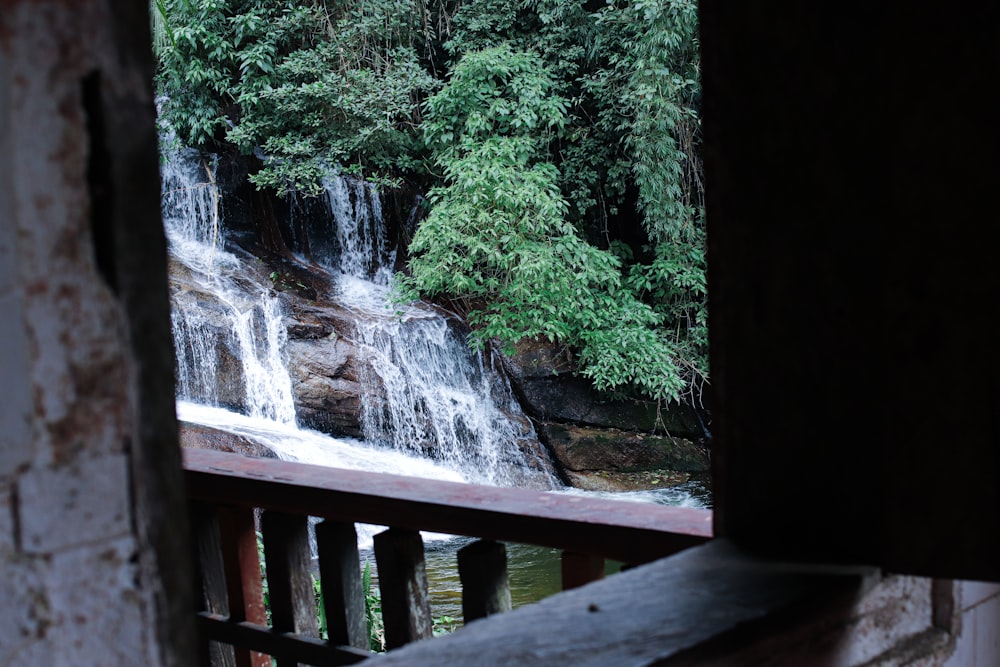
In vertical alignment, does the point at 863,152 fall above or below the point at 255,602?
above

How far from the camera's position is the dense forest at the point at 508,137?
1043cm

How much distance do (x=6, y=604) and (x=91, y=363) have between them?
15cm

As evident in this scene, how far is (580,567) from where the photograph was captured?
1.51 metres

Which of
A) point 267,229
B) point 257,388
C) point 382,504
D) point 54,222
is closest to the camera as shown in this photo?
point 54,222

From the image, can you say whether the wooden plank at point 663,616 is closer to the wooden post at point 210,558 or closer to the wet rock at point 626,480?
the wooden post at point 210,558

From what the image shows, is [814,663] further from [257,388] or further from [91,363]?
[257,388]

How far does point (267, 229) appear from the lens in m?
11.5

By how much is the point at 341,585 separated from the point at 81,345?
120cm

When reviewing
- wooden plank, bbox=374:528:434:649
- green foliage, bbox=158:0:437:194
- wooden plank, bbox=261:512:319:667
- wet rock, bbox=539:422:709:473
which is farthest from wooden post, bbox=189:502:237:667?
green foliage, bbox=158:0:437:194

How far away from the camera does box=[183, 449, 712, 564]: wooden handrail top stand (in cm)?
146

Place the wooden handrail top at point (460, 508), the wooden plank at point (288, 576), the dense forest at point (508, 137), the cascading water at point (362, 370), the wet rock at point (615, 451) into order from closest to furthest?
the wooden handrail top at point (460, 508), the wooden plank at point (288, 576), the cascading water at point (362, 370), the wet rock at point (615, 451), the dense forest at point (508, 137)

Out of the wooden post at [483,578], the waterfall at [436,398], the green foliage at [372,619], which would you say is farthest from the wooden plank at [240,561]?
the waterfall at [436,398]

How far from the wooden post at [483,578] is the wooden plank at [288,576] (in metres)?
0.37

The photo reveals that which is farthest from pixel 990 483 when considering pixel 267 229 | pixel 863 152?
pixel 267 229
